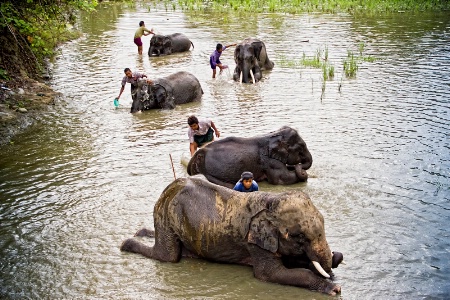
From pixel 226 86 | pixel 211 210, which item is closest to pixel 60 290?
pixel 211 210

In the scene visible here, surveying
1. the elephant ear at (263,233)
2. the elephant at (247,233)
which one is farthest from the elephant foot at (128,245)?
the elephant ear at (263,233)

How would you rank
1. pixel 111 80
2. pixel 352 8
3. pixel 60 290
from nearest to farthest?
pixel 60 290 → pixel 111 80 → pixel 352 8

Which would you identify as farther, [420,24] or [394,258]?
[420,24]

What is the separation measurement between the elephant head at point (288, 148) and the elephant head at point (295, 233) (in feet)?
10.1

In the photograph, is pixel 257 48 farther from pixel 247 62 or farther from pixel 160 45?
pixel 160 45

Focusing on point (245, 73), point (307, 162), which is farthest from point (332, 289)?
point (245, 73)

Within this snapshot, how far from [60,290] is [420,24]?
2322cm

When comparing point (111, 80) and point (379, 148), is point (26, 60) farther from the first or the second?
point (379, 148)

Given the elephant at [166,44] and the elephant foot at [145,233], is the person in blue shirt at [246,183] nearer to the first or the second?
the elephant foot at [145,233]

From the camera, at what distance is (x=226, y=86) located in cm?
1728

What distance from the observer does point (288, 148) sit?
32.1ft

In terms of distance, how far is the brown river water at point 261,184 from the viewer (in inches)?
280

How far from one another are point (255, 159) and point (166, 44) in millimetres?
13889

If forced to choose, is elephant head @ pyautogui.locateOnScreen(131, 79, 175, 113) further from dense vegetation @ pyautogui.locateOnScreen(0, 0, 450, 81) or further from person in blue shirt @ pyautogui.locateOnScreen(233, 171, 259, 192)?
person in blue shirt @ pyautogui.locateOnScreen(233, 171, 259, 192)
